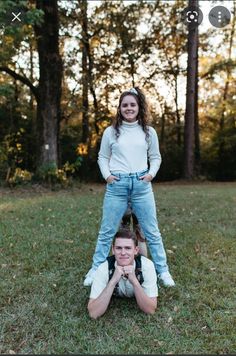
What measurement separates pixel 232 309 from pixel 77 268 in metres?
1.72

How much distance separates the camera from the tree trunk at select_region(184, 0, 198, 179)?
52.3ft

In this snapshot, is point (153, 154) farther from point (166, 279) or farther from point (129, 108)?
point (166, 279)

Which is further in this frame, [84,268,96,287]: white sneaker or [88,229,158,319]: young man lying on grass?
[84,268,96,287]: white sneaker

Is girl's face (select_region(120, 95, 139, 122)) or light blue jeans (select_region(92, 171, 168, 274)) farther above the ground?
girl's face (select_region(120, 95, 139, 122))

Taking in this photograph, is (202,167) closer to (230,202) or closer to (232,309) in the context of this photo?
(230,202)

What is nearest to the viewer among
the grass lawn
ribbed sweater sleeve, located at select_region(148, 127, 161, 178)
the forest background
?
the grass lawn

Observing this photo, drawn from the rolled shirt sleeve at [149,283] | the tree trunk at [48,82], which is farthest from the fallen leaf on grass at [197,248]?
the tree trunk at [48,82]

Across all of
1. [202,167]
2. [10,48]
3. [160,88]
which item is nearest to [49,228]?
[10,48]

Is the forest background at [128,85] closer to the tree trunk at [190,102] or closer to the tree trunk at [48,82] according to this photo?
the tree trunk at [190,102]

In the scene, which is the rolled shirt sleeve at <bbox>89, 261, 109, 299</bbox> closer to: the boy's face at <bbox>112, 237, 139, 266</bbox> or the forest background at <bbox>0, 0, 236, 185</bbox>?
the boy's face at <bbox>112, 237, 139, 266</bbox>

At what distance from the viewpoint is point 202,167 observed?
1984 centimetres

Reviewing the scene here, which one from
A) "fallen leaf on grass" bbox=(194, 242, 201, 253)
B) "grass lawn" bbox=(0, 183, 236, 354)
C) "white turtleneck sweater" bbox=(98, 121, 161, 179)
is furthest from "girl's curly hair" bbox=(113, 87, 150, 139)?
"fallen leaf on grass" bbox=(194, 242, 201, 253)

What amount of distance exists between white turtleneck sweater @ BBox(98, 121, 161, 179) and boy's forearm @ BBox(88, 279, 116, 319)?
99 centimetres

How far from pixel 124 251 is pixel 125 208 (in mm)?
614
